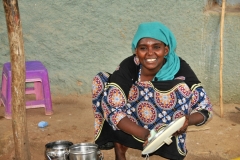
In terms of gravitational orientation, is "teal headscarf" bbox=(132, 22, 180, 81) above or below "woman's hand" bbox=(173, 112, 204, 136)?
above

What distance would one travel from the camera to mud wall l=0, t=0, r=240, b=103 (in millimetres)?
4582

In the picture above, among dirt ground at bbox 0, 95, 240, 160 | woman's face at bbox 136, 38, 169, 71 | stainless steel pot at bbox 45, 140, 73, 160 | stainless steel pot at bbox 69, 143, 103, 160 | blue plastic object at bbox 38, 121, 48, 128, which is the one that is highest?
woman's face at bbox 136, 38, 169, 71

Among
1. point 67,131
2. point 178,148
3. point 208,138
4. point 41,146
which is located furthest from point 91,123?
point 178,148

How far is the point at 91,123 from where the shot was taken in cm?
425

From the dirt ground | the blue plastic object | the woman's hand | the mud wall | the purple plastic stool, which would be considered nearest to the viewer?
the woman's hand

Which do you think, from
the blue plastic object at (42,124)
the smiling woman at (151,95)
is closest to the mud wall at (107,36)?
the blue plastic object at (42,124)

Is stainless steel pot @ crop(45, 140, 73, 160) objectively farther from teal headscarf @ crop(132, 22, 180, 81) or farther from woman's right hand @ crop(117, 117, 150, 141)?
teal headscarf @ crop(132, 22, 180, 81)

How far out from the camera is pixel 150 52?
2.97 m

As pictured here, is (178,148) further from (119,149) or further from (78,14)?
(78,14)

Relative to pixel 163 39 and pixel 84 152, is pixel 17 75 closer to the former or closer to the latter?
pixel 84 152

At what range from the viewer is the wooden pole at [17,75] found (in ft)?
9.22

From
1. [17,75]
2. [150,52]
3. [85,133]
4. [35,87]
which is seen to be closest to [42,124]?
[85,133]

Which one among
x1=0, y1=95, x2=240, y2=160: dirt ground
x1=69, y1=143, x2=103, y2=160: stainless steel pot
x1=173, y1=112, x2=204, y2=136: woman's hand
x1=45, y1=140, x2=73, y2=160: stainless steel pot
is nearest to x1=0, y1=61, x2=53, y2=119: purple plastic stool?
x1=0, y1=95, x2=240, y2=160: dirt ground

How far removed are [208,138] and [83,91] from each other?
1.54 metres
